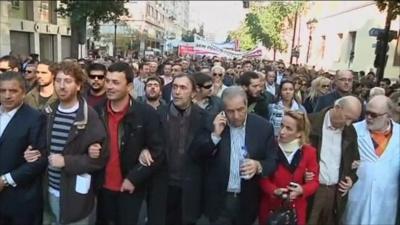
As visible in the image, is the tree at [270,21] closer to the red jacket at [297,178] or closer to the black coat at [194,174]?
the black coat at [194,174]

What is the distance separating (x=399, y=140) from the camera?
163 inches

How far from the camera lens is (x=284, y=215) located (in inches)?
135

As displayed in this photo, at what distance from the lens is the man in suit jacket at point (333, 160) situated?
13.6 feet

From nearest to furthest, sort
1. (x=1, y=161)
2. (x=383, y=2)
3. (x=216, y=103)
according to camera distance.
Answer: (x=1, y=161)
(x=216, y=103)
(x=383, y=2)

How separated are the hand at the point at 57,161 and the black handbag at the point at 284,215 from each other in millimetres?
1649

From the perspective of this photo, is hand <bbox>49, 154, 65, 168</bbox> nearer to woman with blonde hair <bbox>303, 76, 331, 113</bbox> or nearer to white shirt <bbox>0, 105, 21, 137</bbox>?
white shirt <bbox>0, 105, 21, 137</bbox>

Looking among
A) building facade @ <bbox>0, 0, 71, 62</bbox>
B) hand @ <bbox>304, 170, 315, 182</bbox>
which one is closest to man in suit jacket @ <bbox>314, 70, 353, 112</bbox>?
hand @ <bbox>304, 170, 315, 182</bbox>

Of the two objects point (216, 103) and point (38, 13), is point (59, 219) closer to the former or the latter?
point (216, 103)

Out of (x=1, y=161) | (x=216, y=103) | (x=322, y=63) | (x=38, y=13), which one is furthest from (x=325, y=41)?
(x=1, y=161)

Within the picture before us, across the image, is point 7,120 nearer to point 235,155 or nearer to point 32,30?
point 235,155

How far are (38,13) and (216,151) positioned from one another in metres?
29.9

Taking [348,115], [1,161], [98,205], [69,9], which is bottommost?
[98,205]

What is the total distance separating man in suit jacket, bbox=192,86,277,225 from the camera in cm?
357

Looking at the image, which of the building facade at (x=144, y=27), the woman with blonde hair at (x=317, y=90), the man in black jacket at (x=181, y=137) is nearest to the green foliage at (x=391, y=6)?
the woman with blonde hair at (x=317, y=90)
